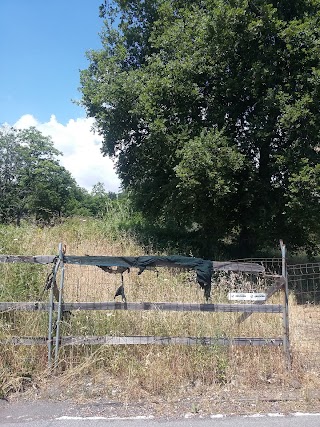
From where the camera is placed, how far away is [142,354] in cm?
526

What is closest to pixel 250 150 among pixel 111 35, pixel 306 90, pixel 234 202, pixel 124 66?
pixel 234 202

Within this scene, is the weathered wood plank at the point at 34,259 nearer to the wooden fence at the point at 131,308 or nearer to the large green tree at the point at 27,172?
the wooden fence at the point at 131,308

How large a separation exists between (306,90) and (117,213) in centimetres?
934

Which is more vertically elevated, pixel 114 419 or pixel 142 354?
pixel 142 354

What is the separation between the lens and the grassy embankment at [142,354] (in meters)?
4.84

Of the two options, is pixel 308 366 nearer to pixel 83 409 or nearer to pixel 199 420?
pixel 199 420

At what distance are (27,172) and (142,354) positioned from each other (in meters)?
46.5

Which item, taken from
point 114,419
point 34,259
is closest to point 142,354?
point 114,419

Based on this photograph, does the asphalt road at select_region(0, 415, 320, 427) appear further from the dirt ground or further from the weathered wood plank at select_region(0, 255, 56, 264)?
the weathered wood plank at select_region(0, 255, 56, 264)

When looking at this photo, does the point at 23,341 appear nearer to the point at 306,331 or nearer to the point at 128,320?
the point at 128,320

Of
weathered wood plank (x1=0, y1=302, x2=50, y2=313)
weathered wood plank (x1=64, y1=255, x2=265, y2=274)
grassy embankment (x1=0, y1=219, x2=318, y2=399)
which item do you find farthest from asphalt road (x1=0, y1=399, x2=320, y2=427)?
weathered wood plank (x1=64, y1=255, x2=265, y2=274)

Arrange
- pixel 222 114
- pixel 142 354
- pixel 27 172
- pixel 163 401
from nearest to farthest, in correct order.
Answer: pixel 163 401 < pixel 142 354 < pixel 222 114 < pixel 27 172

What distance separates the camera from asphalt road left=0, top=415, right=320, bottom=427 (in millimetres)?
3938

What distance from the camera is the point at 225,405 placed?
4.41 m
